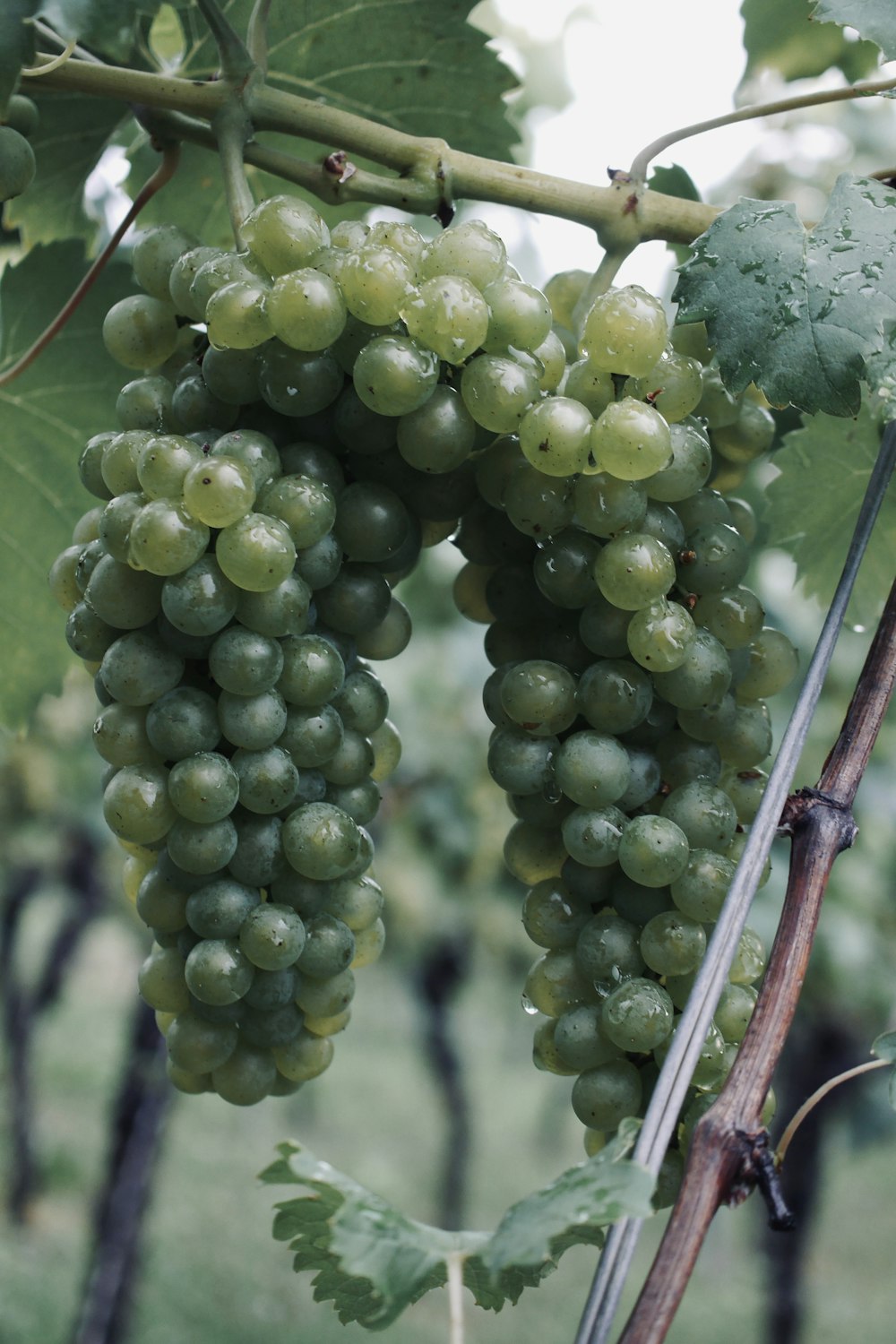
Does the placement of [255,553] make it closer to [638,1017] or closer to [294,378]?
[294,378]

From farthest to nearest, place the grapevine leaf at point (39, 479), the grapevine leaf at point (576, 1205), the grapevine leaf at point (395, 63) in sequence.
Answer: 1. the grapevine leaf at point (39, 479)
2. the grapevine leaf at point (395, 63)
3. the grapevine leaf at point (576, 1205)

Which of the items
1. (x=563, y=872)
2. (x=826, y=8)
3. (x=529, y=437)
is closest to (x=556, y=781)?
(x=563, y=872)

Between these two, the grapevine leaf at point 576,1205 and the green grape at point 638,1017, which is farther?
the green grape at point 638,1017

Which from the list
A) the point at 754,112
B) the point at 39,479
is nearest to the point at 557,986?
the point at 754,112

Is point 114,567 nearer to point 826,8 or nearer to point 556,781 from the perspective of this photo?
point 556,781

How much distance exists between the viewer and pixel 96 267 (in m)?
0.78

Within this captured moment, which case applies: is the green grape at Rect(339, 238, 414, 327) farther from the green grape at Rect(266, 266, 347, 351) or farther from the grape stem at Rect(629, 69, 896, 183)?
the grape stem at Rect(629, 69, 896, 183)

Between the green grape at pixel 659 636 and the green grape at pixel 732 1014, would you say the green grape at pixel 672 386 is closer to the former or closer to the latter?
the green grape at pixel 659 636

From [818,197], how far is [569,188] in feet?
8.60

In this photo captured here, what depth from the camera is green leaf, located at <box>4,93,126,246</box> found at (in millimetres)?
855

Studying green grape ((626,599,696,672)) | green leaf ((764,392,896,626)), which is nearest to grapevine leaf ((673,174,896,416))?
green grape ((626,599,696,672))

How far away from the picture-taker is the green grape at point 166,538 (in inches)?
21.2

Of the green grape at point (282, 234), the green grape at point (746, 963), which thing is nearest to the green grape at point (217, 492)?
the green grape at point (282, 234)

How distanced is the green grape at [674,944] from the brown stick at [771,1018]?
0.15ft
